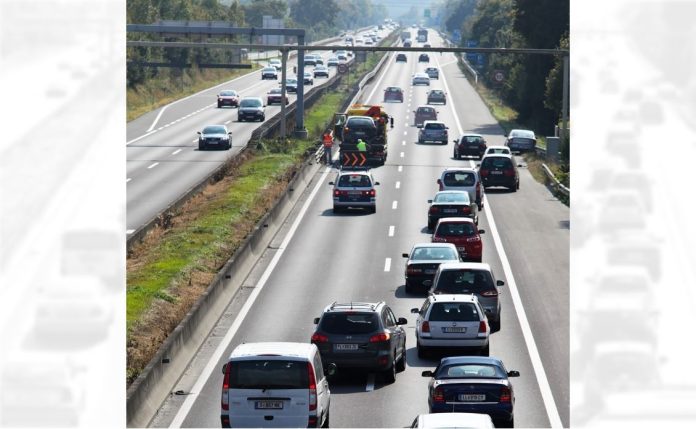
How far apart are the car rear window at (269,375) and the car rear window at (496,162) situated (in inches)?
1655

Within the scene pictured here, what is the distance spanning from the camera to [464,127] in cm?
10294

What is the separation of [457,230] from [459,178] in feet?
44.1

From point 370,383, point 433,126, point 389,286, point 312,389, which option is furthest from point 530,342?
point 433,126

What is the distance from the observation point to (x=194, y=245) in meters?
49.8

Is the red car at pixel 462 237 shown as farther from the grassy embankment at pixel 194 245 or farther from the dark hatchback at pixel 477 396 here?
the dark hatchback at pixel 477 396

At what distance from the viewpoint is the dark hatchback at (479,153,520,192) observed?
65625mm

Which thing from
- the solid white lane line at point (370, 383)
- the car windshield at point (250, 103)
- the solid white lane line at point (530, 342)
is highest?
the car windshield at point (250, 103)

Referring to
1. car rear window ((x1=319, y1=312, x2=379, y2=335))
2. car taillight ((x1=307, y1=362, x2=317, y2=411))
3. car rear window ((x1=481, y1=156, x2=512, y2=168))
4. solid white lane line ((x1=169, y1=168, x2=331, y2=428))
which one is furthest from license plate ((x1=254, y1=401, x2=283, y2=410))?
car rear window ((x1=481, y1=156, x2=512, y2=168))

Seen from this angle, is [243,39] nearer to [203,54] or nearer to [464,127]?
[203,54]

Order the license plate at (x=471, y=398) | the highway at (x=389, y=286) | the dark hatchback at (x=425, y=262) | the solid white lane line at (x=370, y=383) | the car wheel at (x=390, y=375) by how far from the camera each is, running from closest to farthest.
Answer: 1. the license plate at (x=471, y=398)
2. the highway at (x=389, y=286)
3. the solid white lane line at (x=370, y=383)
4. the car wheel at (x=390, y=375)
5. the dark hatchback at (x=425, y=262)

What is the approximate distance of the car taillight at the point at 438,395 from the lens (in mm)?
25375

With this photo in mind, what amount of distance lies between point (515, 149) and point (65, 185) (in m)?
26.7

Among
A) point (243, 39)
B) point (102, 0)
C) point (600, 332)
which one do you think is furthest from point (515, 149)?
point (102, 0)

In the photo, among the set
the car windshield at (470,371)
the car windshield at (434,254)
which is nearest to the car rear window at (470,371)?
the car windshield at (470,371)
